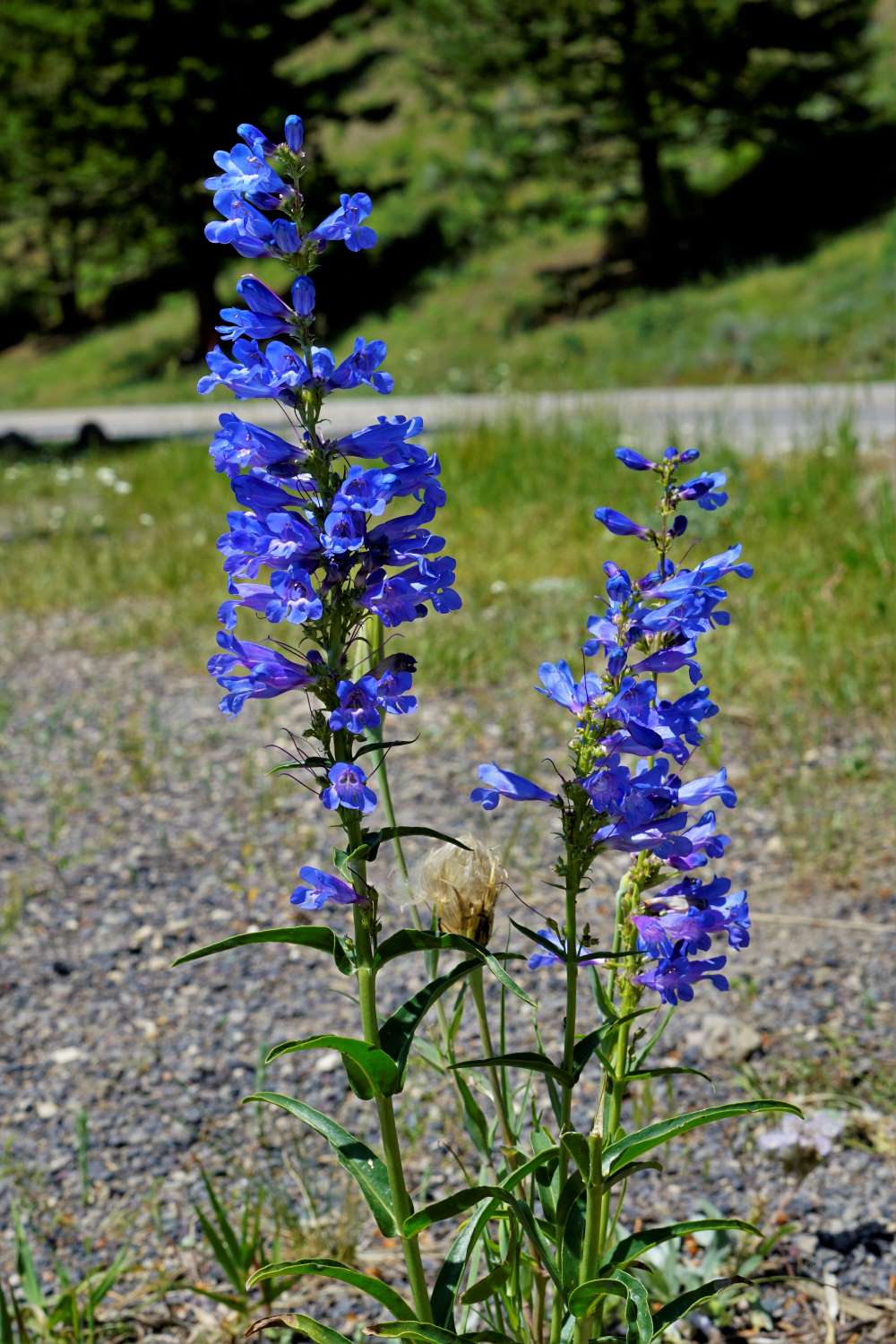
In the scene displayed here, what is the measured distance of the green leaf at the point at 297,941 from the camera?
4.11 ft

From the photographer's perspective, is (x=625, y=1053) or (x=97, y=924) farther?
(x=97, y=924)

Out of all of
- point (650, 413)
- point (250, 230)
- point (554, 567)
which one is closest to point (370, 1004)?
point (250, 230)

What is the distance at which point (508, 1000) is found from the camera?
307 cm

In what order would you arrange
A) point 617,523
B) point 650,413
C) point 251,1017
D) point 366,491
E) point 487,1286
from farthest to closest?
point 650,413 < point 251,1017 < point 487,1286 < point 617,523 < point 366,491

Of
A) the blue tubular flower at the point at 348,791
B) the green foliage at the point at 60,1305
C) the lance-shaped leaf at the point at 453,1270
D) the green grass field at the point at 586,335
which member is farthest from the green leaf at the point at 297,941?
the green grass field at the point at 586,335

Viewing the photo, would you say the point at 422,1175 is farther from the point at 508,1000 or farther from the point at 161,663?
the point at 161,663

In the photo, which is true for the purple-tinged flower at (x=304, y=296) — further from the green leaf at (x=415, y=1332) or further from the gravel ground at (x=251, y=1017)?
the green leaf at (x=415, y=1332)

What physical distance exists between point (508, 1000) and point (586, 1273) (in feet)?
5.06

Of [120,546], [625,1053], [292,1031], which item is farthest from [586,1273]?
[120,546]

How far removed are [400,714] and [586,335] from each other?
18.2m

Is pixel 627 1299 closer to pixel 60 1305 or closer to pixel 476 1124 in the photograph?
pixel 476 1124

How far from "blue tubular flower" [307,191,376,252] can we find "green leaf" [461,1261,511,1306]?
119 centimetres

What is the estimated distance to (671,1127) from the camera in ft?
4.55

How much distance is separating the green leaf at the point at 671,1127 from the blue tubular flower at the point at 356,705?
0.53 m
